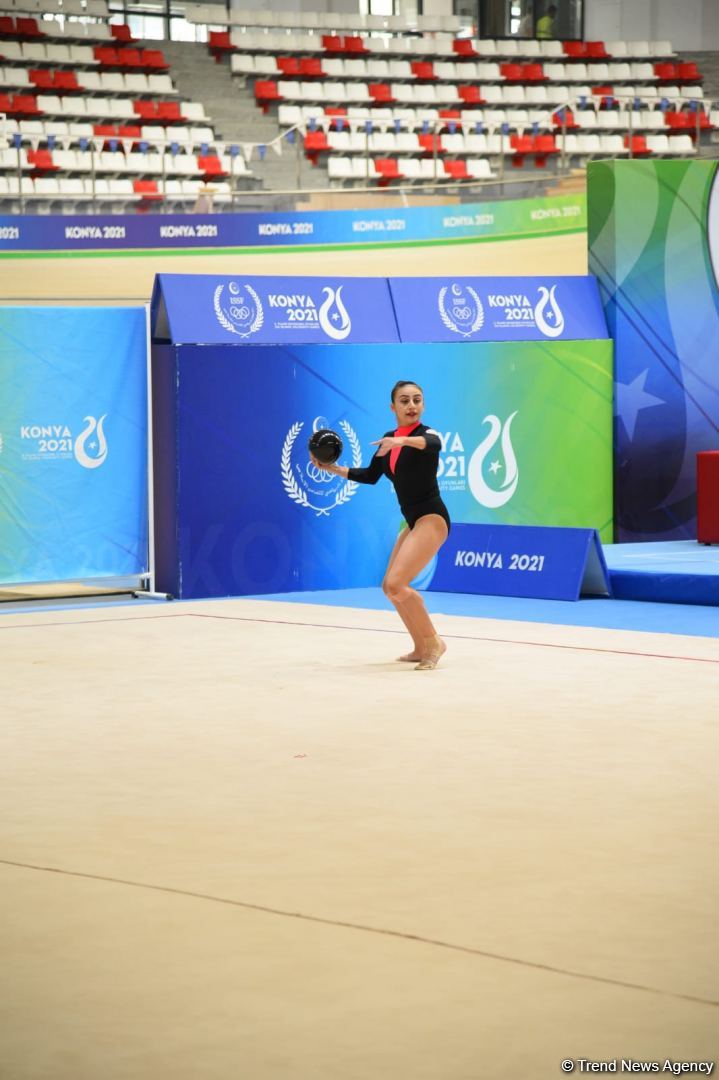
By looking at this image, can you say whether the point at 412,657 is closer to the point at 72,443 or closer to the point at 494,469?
the point at 72,443

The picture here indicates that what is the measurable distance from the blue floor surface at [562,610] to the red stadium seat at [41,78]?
1625cm

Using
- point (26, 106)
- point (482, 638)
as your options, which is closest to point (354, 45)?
point (26, 106)

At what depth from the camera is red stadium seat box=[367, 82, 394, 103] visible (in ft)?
95.2

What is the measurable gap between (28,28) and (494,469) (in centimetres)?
1744

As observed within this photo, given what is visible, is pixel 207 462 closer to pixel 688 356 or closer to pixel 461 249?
pixel 688 356

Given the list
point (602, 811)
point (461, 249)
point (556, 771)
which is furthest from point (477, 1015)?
point (461, 249)

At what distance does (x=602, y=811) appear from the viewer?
5227 mm

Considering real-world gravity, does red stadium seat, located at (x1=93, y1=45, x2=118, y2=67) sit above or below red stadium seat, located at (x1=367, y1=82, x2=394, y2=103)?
above

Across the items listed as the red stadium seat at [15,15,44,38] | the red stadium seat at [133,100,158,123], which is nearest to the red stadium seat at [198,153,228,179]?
the red stadium seat at [133,100,158,123]

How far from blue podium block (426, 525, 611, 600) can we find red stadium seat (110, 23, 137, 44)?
755 inches

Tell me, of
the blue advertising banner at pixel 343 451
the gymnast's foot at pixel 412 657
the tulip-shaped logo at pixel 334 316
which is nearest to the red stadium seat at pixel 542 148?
the blue advertising banner at pixel 343 451

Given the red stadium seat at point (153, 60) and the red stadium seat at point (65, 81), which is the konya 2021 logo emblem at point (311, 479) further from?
the red stadium seat at point (153, 60)

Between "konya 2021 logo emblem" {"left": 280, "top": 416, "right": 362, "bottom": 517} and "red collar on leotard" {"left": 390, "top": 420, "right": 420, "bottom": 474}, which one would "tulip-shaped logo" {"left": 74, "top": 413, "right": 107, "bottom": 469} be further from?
"red collar on leotard" {"left": 390, "top": 420, "right": 420, "bottom": 474}

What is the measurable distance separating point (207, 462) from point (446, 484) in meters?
2.18
